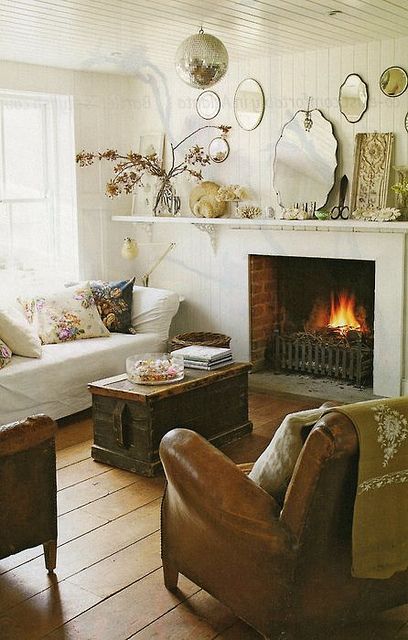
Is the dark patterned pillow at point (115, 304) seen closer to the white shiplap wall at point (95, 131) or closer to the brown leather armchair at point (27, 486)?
the white shiplap wall at point (95, 131)

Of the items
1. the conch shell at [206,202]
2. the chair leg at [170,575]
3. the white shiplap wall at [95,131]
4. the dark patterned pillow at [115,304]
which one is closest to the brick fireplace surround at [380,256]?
the conch shell at [206,202]

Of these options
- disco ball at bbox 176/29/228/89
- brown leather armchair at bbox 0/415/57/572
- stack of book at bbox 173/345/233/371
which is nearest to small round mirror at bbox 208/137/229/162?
Answer: stack of book at bbox 173/345/233/371

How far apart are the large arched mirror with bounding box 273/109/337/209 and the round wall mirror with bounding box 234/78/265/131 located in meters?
0.28

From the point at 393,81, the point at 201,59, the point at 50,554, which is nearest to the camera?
the point at 50,554

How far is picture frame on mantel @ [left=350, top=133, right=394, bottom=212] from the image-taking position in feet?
17.3

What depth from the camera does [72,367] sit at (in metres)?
5.08

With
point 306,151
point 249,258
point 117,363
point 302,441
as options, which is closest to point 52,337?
point 117,363

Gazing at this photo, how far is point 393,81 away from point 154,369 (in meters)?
2.54

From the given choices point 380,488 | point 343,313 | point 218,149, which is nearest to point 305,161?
point 218,149

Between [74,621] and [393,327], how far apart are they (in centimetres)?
330

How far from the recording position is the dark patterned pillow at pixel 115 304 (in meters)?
5.86

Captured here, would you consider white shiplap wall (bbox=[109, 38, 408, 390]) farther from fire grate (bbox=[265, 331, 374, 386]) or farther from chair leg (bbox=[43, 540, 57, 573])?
chair leg (bbox=[43, 540, 57, 573])

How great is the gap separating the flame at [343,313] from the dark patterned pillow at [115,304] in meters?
1.61

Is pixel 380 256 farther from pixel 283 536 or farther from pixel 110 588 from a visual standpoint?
pixel 283 536
